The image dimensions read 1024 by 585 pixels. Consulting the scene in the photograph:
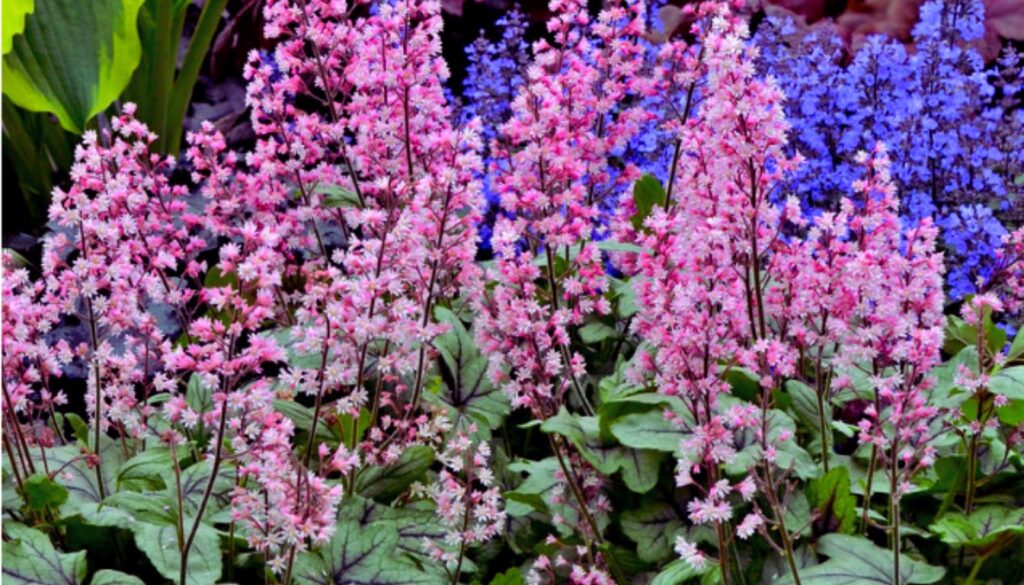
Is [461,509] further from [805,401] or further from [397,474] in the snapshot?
[805,401]

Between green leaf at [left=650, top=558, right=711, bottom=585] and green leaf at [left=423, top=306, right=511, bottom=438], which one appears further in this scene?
green leaf at [left=423, top=306, right=511, bottom=438]

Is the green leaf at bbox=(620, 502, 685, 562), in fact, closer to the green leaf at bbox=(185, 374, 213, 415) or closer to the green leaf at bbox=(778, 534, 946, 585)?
the green leaf at bbox=(778, 534, 946, 585)

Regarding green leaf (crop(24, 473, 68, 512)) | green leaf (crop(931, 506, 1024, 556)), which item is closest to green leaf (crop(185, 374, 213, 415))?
green leaf (crop(24, 473, 68, 512))

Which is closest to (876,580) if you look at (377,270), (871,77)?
(377,270)

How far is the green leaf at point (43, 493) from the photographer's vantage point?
5.50 feet

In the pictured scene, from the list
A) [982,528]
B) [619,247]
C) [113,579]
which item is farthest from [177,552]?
[982,528]

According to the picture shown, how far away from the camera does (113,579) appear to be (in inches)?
62.4

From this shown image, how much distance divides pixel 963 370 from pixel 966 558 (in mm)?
358

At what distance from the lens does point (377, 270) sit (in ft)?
5.15

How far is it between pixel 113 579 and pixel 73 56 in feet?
7.13

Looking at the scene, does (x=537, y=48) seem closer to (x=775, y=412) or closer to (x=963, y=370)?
(x=775, y=412)

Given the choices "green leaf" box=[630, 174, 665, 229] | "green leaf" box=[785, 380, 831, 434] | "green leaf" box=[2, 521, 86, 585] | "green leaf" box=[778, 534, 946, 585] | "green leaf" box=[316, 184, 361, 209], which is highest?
"green leaf" box=[316, 184, 361, 209]

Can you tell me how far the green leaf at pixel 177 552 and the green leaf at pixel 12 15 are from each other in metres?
1.82

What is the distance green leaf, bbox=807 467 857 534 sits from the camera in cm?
172
